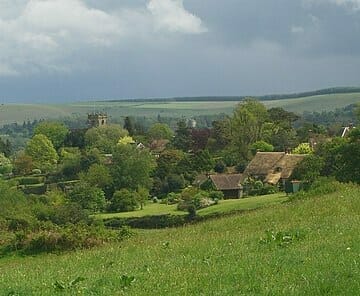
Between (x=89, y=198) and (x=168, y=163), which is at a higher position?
(x=168, y=163)

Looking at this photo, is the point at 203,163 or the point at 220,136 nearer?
the point at 203,163

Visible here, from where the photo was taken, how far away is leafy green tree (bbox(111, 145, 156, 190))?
273ft

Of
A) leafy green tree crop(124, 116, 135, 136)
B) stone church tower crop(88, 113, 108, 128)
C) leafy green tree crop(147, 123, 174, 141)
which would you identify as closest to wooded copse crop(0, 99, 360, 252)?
leafy green tree crop(147, 123, 174, 141)

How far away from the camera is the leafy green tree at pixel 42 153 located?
355 ft

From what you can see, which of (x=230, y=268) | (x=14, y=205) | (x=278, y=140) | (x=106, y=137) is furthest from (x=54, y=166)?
(x=230, y=268)

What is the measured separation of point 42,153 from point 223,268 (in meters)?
101

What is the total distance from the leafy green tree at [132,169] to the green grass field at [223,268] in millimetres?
64166

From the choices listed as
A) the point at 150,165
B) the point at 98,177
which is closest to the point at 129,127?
the point at 150,165

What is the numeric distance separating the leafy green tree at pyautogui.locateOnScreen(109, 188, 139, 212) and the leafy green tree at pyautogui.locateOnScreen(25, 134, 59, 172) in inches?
1265

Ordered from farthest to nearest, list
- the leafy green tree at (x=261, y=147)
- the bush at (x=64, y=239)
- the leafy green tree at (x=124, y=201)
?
the leafy green tree at (x=261, y=147), the leafy green tree at (x=124, y=201), the bush at (x=64, y=239)

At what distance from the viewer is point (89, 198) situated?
75.8m

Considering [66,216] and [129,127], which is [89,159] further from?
[66,216]

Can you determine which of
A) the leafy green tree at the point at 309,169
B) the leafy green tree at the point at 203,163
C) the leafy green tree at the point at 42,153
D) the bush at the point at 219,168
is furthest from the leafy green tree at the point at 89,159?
the leafy green tree at the point at 309,169

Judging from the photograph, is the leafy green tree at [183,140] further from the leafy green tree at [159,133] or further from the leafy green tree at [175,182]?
the leafy green tree at [175,182]
